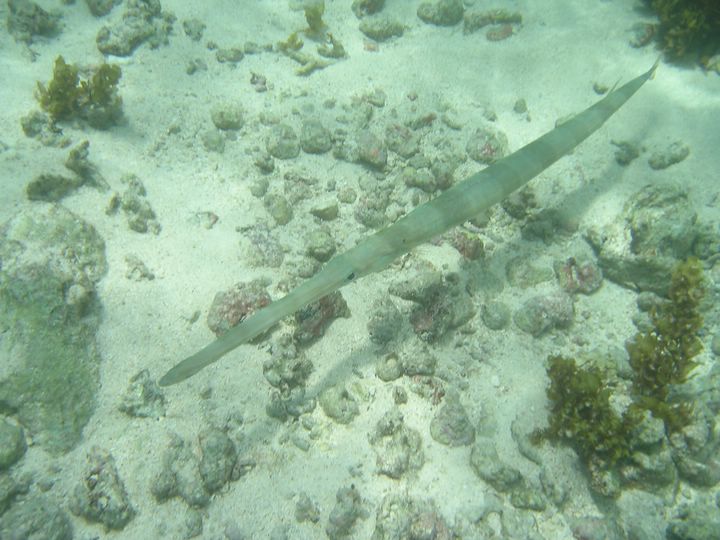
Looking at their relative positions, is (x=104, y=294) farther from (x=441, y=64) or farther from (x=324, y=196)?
(x=441, y=64)

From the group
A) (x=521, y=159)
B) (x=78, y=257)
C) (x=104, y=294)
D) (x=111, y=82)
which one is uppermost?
(x=521, y=159)

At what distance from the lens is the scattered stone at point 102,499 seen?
150 inches

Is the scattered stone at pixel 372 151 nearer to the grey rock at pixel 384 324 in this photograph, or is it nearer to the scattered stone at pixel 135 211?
the grey rock at pixel 384 324

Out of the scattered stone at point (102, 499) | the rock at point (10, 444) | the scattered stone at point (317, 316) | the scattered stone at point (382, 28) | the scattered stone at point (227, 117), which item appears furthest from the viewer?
the scattered stone at point (382, 28)

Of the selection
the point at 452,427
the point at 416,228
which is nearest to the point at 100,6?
the point at 416,228

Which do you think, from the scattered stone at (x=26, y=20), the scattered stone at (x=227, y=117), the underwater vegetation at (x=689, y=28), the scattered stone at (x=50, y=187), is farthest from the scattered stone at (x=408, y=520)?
the scattered stone at (x=26, y=20)

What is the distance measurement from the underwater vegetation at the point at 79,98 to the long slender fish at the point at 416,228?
16.6ft

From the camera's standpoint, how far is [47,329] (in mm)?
4293

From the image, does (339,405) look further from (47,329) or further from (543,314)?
(47,329)

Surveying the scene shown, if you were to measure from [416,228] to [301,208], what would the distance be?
2.38 meters

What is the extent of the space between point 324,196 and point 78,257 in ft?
10.1

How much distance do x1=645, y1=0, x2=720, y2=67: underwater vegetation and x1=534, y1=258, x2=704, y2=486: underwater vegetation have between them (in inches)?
206

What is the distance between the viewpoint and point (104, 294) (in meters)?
5.05

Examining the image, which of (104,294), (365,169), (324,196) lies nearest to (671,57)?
(365,169)
